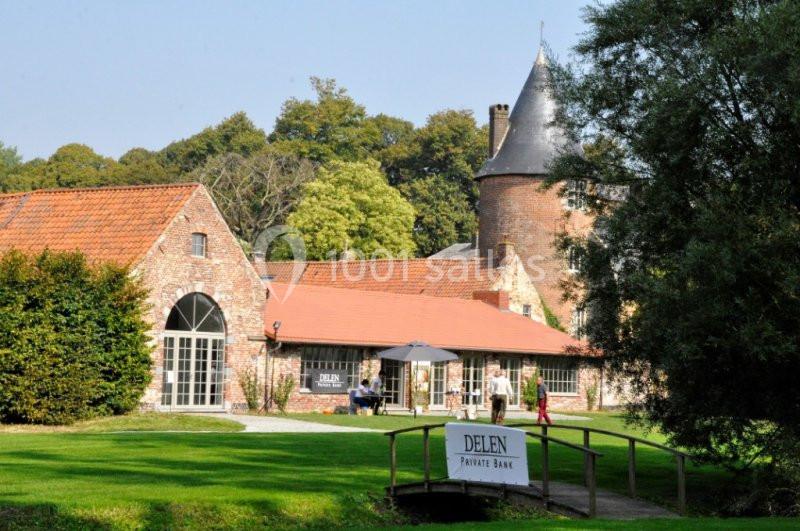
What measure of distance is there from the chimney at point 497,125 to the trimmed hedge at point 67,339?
100ft

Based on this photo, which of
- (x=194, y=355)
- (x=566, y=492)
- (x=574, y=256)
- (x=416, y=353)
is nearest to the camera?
(x=566, y=492)

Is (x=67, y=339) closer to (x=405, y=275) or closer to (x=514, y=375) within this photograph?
(x=514, y=375)

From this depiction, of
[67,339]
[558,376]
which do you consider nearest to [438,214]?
[558,376]

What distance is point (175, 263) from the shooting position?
1390 inches

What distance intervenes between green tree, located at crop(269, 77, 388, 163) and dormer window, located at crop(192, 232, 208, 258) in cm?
4666

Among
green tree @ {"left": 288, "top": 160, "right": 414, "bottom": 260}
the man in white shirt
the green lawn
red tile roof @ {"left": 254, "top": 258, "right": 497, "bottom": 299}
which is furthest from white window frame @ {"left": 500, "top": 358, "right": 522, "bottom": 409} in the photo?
green tree @ {"left": 288, "top": 160, "right": 414, "bottom": 260}

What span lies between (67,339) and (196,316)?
5.81 metres

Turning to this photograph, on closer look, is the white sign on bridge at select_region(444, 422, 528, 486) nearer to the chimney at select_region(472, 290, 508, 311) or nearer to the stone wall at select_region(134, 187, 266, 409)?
the stone wall at select_region(134, 187, 266, 409)

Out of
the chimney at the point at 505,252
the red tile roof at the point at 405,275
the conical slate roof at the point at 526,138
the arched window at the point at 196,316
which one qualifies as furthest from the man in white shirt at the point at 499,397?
the conical slate roof at the point at 526,138

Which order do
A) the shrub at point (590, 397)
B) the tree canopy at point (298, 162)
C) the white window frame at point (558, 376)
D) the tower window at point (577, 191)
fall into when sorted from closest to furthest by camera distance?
the tower window at point (577, 191) < the white window frame at point (558, 376) < the shrub at point (590, 397) < the tree canopy at point (298, 162)

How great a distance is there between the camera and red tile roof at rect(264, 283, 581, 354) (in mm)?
40625

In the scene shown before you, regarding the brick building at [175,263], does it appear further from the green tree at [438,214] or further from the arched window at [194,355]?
the green tree at [438,214]

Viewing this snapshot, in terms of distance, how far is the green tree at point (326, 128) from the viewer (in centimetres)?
8425

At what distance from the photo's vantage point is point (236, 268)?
123ft
